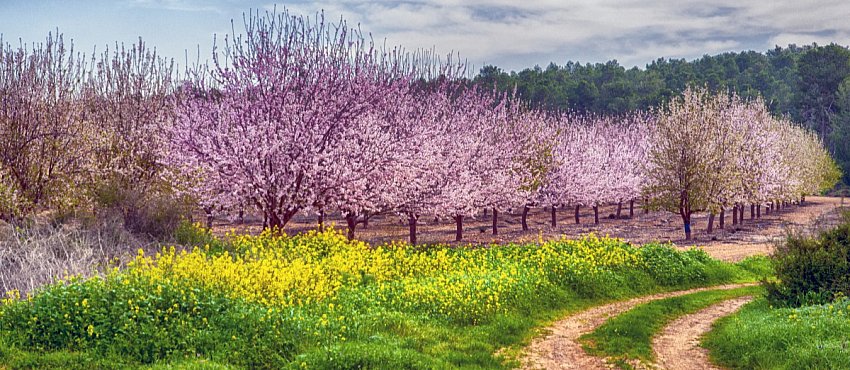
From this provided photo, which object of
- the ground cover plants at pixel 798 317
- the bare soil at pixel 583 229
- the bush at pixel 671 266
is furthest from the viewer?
the bare soil at pixel 583 229

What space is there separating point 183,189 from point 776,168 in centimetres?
3657

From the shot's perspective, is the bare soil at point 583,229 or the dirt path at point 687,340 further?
the bare soil at point 583,229

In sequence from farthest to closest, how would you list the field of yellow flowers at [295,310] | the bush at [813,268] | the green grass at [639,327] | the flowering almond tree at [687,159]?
1. the flowering almond tree at [687,159]
2. the bush at [813,268]
3. the green grass at [639,327]
4. the field of yellow flowers at [295,310]

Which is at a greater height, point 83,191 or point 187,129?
point 187,129

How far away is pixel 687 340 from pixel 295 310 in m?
8.23

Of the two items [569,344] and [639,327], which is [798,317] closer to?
[639,327]

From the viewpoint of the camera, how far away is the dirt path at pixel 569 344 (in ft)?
42.0

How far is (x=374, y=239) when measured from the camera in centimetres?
3684

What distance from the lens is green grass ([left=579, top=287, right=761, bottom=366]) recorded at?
13617mm

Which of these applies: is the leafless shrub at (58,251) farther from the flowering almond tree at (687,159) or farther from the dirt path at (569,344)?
the flowering almond tree at (687,159)

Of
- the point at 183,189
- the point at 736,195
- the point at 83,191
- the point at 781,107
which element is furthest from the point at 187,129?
the point at 781,107

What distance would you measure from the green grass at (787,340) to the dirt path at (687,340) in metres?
0.31

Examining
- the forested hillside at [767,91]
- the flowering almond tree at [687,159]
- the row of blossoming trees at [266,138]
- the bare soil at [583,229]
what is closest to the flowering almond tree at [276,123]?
the row of blossoming trees at [266,138]

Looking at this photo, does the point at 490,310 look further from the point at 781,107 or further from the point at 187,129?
the point at 781,107
